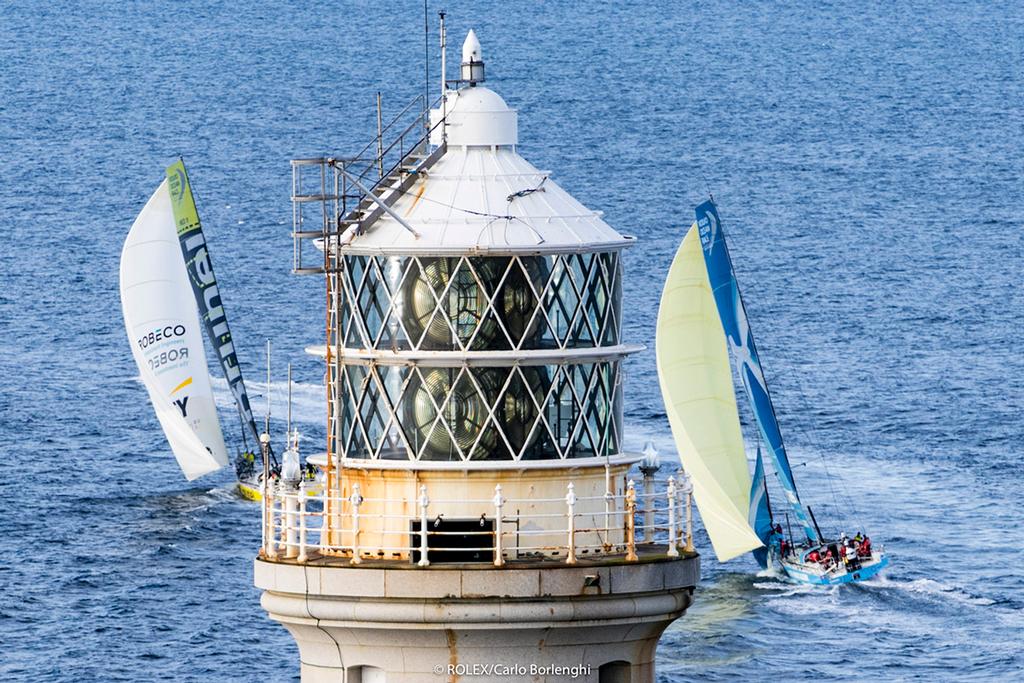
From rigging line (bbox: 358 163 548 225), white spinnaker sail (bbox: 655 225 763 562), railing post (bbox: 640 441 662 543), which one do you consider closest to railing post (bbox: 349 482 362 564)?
railing post (bbox: 640 441 662 543)

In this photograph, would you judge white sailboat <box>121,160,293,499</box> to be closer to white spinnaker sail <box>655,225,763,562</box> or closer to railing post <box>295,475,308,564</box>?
white spinnaker sail <box>655,225,763,562</box>

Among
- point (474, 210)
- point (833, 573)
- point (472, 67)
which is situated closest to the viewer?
point (474, 210)

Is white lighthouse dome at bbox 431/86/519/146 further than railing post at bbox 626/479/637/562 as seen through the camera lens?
Yes

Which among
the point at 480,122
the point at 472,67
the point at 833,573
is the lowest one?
the point at 833,573

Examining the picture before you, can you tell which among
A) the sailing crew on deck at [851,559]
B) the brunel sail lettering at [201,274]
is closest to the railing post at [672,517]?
the sailing crew on deck at [851,559]

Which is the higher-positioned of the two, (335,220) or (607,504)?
(335,220)

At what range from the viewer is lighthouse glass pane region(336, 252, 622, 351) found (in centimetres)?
1961

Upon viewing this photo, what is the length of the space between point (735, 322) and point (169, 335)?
3003 centimetres

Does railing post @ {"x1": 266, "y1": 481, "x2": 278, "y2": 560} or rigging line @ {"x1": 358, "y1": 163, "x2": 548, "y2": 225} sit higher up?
rigging line @ {"x1": 358, "y1": 163, "x2": 548, "y2": 225}

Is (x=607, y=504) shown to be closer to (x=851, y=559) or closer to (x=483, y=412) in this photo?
(x=483, y=412)

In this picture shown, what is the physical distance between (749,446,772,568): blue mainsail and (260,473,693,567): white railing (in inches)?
3191

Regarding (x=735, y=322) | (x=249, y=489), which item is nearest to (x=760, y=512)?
(x=735, y=322)

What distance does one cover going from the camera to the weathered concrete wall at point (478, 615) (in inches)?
763

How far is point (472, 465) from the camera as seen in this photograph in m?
19.6
